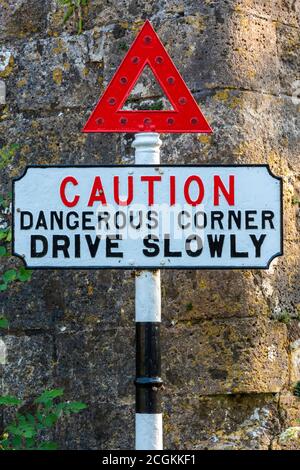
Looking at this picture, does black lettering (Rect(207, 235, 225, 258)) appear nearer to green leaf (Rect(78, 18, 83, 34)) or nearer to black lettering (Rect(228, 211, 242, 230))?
black lettering (Rect(228, 211, 242, 230))

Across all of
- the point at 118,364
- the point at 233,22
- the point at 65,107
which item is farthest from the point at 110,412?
the point at 233,22

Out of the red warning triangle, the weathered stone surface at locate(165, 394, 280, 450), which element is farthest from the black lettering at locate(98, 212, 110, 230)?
the weathered stone surface at locate(165, 394, 280, 450)

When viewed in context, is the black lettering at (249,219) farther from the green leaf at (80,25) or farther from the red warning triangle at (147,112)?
the green leaf at (80,25)

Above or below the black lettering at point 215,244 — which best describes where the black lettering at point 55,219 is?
above

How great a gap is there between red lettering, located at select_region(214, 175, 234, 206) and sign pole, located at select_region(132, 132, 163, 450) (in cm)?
17

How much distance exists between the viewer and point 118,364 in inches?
151

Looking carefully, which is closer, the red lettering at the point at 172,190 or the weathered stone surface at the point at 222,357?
the red lettering at the point at 172,190

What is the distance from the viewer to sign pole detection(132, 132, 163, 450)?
291 cm

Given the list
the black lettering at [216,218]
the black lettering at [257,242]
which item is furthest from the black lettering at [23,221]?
the black lettering at [257,242]

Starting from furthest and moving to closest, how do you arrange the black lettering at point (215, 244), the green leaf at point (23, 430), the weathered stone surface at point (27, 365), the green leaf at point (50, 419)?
the weathered stone surface at point (27, 365), the green leaf at point (50, 419), the green leaf at point (23, 430), the black lettering at point (215, 244)

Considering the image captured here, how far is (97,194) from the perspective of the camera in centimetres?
292

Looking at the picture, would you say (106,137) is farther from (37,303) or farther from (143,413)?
(143,413)

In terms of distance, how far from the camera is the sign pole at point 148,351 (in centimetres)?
291
